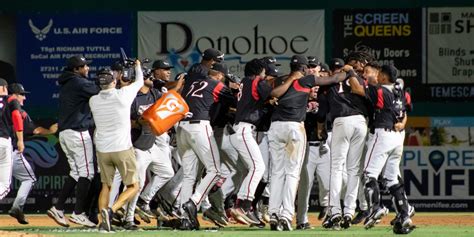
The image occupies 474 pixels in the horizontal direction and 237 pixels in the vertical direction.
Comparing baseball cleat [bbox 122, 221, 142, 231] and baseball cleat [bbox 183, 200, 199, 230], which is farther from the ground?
baseball cleat [bbox 183, 200, 199, 230]

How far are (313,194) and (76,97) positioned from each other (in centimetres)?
717

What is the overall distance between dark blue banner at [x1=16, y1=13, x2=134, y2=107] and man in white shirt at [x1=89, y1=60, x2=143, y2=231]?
827 cm

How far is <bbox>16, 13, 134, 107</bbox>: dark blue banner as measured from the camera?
24.0 meters

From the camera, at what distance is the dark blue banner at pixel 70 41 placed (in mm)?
24031

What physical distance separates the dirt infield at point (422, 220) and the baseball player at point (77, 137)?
5.90ft

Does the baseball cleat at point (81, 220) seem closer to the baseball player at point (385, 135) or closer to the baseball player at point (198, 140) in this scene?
the baseball player at point (198, 140)

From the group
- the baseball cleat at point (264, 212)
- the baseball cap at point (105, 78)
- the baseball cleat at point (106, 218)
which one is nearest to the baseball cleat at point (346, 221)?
the baseball cleat at point (264, 212)

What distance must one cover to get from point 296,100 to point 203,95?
1.25 meters

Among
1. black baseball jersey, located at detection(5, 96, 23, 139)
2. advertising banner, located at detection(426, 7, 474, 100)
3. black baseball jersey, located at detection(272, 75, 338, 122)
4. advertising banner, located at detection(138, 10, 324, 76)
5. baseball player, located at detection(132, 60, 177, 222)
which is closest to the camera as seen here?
black baseball jersey, located at detection(272, 75, 338, 122)

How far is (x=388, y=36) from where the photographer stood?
2375 centimetres

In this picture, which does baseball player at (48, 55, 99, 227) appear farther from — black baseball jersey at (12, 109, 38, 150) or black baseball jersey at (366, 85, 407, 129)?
black baseball jersey at (366, 85, 407, 129)

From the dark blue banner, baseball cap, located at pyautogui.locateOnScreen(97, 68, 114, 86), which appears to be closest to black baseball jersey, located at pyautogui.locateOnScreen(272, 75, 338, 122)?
baseball cap, located at pyautogui.locateOnScreen(97, 68, 114, 86)

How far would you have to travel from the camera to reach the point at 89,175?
55.5 ft

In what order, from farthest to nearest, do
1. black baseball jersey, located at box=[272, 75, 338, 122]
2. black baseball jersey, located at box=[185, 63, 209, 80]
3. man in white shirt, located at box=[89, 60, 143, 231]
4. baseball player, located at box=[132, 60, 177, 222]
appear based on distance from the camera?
1. baseball player, located at box=[132, 60, 177, 222]
2. black baseball jersey, located at box=[185, 63, 209, 80]
3. black baseball jersey, located at box=[272, 75, 338, 122]
4. man in white shirt, located at box=[89, 60, 143, 231]
